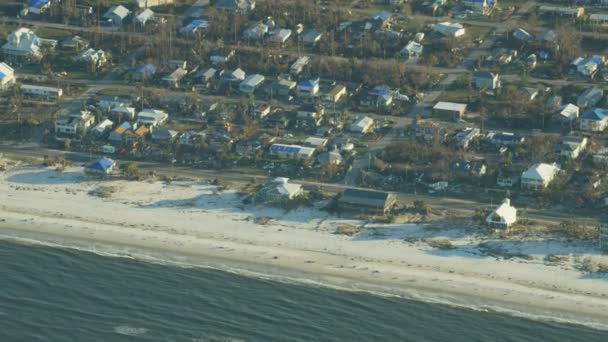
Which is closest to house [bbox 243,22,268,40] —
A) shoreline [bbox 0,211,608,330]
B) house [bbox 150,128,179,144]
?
house [bbox 150,128,179,144]

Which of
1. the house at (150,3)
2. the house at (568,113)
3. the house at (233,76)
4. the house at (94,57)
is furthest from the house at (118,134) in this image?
the house at (568,113)

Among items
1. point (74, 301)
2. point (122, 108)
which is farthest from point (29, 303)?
point (122, 108)

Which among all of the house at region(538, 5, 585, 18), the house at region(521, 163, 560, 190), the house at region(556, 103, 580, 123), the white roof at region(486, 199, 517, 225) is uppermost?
the house at region(538, 5, 585, 18)

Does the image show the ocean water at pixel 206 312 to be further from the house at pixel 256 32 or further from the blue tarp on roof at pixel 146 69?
the house at pixel 256 32

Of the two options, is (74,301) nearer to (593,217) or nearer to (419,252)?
(419,252)

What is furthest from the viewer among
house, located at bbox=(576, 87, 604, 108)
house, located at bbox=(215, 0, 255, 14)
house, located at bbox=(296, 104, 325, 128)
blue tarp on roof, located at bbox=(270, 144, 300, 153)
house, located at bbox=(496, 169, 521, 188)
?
house, located at bbox=(215, 0, 255, 14)

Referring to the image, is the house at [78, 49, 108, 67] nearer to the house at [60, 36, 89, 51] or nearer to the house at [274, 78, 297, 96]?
the house at [60, 36, 89, 51]

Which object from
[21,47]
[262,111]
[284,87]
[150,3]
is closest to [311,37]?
[284,87]

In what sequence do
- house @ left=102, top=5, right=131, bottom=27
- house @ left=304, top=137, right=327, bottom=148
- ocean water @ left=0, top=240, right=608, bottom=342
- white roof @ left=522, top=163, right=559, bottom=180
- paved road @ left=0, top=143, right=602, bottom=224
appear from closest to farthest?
ocean water @ left=0, top=240, right=608, bottom=342, paved road @ left=0, top=143, right=602, bottom=224, white roof @ left=522, top=163, right=559, bottom=180, house @ left=304, top=137, right=327, bottom=148, house @ left=102, top=5, right=131, bottom=27
